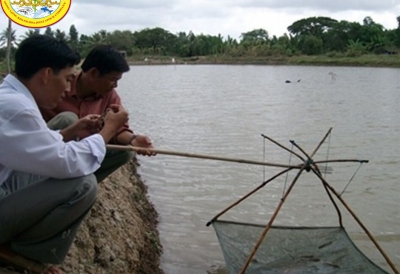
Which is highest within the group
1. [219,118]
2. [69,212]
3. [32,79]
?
[32,79]

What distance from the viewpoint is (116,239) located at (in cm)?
394

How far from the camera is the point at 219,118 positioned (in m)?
17.0

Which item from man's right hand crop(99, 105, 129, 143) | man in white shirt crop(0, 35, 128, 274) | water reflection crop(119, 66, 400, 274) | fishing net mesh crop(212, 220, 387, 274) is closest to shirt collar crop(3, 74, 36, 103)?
man in white shirt crop(0, 35, 128, 274)

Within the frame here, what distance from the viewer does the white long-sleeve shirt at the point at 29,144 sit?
2.20 meters

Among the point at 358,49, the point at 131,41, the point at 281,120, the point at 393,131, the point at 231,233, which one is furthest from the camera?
the point at 131,41

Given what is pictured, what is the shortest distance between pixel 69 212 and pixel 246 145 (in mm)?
9680

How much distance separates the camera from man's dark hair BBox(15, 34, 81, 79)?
7.82ft

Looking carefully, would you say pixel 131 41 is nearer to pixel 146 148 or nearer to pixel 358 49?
pixel 358 49

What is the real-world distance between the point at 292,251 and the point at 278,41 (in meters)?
72.6

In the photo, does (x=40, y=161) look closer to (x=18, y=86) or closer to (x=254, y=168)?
(x=18, y=86)

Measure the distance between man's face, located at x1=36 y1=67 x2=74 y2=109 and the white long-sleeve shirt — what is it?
118mm

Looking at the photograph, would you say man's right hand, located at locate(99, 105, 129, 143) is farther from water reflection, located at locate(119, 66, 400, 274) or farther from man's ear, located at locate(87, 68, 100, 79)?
water reflection, located at locate(119, 66, 400, 274)

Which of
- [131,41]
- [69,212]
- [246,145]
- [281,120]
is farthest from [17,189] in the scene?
[131,41]

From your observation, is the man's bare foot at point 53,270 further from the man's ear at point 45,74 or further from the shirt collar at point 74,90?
the shirt collar at point 74,90
